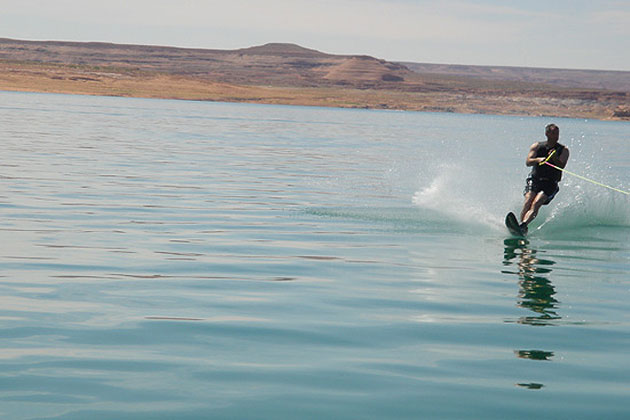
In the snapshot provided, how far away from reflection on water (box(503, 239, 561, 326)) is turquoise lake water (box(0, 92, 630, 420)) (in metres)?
0.04

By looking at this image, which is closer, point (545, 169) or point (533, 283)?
point (533, 283)

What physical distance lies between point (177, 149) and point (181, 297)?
22.2 meters

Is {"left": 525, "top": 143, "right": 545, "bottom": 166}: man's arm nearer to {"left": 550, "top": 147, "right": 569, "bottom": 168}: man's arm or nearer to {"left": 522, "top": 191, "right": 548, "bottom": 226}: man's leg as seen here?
{"left": 550, "top": 147, "right": 569, "bottom": 168}: man's arm

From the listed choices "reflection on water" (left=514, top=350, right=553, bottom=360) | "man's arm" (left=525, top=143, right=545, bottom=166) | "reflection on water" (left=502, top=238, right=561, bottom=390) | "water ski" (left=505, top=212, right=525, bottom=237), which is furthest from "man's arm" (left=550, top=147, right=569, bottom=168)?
"reflection on water" (left=514, top=350, right=553, bottom=360)

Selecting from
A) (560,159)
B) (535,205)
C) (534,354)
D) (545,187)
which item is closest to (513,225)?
(535,205)

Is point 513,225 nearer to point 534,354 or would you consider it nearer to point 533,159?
point 533,159

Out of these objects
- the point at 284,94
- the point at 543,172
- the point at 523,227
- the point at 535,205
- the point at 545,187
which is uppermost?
the point at 284,94

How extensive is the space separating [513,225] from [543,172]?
3.57ft

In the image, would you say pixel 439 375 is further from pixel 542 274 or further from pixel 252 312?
pixel 542 274

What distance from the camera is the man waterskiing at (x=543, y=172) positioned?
1306cm

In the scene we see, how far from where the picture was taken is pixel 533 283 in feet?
30.8

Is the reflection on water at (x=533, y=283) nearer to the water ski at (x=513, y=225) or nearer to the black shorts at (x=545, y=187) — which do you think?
the water ski at (x=513, y=225)

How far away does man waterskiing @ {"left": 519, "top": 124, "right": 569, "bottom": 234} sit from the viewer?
13.1 m

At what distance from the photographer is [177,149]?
97.3ft
